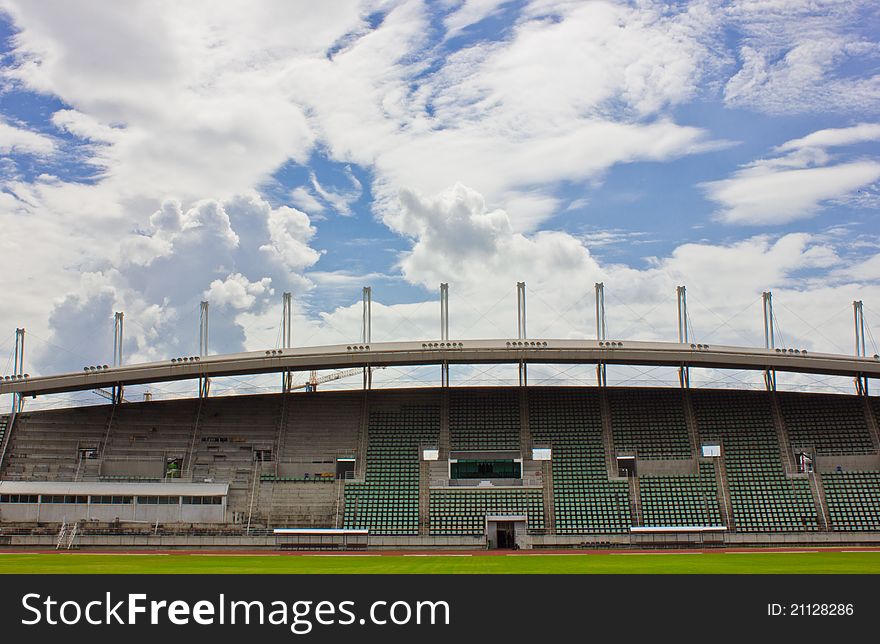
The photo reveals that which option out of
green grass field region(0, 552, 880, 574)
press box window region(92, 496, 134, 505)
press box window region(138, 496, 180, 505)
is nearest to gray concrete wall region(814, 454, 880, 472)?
green grass field region(0, 552, 880, 574)

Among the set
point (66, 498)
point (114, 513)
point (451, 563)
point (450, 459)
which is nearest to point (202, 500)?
point (114, 513)

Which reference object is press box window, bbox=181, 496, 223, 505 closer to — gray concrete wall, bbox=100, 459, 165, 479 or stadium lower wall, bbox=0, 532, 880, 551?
stadium lower wall, bbox=0, 532, 880, 551

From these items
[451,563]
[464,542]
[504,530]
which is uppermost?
[504,530]

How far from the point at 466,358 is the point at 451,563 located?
24235mm

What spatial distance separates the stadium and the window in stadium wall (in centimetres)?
11

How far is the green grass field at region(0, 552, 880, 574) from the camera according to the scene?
33094 mm

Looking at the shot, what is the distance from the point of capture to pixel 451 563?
38625mm

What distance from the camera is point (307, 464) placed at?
206 feet

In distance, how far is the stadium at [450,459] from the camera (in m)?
54.4

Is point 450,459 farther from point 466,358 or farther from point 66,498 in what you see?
point 66,498

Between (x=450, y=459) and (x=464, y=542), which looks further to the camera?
(x=450, y=459)

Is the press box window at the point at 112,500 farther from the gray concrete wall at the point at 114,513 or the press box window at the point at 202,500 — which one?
the press box window at the point at 202,500

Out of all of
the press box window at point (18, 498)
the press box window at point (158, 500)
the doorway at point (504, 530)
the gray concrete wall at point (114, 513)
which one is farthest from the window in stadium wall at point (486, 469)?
the press box window at point (18, 498)

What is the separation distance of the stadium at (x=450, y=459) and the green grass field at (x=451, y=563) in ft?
23.4
